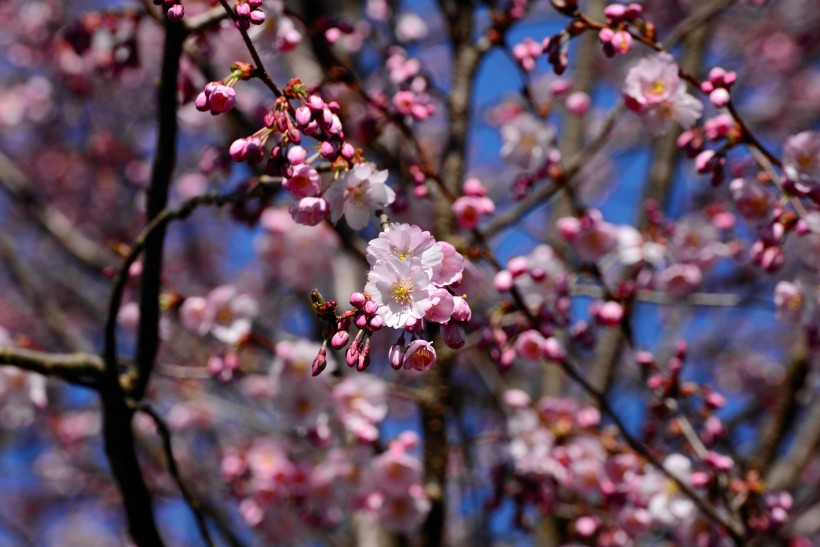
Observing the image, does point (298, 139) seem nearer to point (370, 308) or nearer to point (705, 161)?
point (370, 308)

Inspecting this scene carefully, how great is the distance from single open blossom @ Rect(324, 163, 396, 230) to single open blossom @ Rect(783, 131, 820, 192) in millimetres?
1081

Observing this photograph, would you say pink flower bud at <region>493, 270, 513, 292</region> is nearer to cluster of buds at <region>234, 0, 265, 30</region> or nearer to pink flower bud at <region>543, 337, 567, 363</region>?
pink flower bud at <region>543, 337, 567, 363</region>

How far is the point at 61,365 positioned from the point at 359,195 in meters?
0.94

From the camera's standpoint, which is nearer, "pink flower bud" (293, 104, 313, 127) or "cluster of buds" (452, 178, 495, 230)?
"pink flower bud" (293, 104, 313, 127)

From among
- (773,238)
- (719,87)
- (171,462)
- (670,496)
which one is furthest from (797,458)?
(171,462)

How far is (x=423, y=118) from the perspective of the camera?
87.0 inches

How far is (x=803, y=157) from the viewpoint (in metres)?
2.02

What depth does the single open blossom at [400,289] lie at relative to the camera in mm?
1301

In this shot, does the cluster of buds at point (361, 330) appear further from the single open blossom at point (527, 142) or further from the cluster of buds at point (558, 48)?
the single open blossom at point (527, 142)

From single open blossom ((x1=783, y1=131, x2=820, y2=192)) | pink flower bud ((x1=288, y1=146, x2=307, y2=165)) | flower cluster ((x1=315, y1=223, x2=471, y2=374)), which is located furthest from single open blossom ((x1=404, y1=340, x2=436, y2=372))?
single open blossom ((x1=783, y1=131, x2=820, y2=192))

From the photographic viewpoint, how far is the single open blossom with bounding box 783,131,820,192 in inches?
78.0

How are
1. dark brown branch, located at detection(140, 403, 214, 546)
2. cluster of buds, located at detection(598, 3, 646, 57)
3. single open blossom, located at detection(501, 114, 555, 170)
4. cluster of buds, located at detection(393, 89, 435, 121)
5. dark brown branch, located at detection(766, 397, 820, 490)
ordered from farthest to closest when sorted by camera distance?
dark brown branch, located at detection(766, 397, 820, 490) → single open blossom, located at detection(501, 114, 555, 170) → cluster of buds, located at detection(393, 89, 435, 121) → dark brown branch, located at detection(140, 403, 214, 546) → cluster of buds, located at detection(598, 3, 646, 57)

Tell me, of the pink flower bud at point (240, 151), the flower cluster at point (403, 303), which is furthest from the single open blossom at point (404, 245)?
the pink flower bud at point (240, 151)

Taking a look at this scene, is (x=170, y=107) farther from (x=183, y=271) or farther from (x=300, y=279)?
(x=183, y=271)
